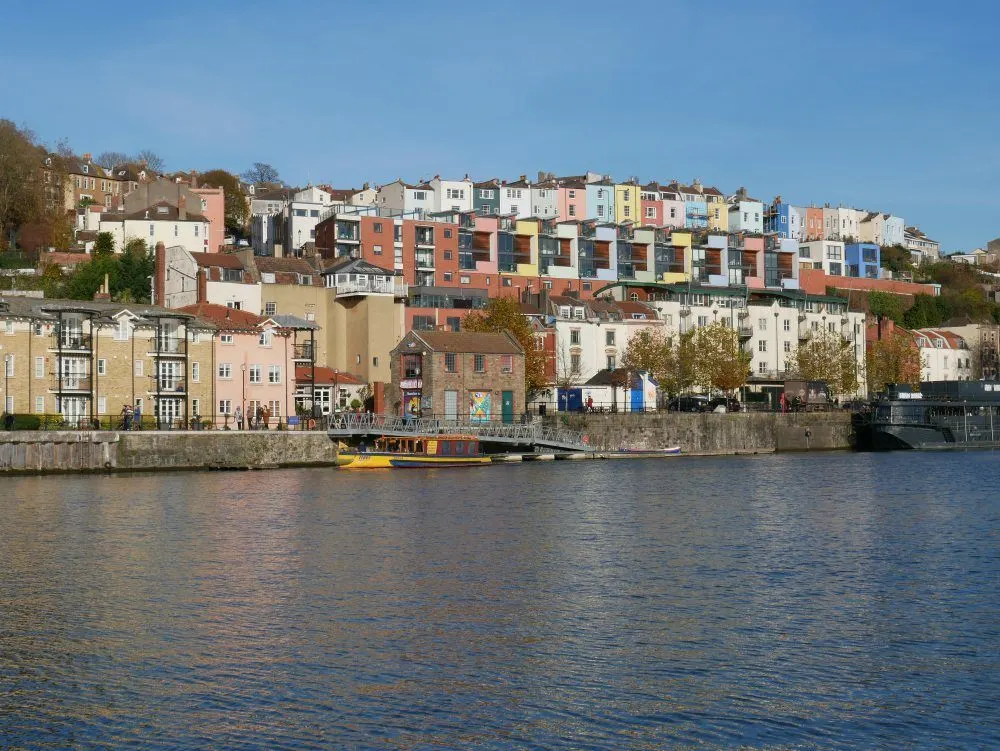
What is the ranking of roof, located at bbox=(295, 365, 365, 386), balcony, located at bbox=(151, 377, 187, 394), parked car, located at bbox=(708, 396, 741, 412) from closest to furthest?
balcony, located at bbox=(151, 377, 187, 394) → roof, located at bbox=(295, 365, 365, 386) → parked car, located at bbox=(708, 396, 741, 412)

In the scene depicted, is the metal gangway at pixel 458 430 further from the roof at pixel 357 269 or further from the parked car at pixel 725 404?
the roof at pixel 357 269

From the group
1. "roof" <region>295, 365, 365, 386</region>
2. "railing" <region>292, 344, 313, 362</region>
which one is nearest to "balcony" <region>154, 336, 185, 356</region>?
"railing" <region>292, 344, 313, 362</region>

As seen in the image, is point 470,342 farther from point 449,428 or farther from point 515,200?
point 515,200

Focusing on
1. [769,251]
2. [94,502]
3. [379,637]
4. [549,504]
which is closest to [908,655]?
[379,637]

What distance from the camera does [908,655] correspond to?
24359 millimetres

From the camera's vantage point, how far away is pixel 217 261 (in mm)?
95688

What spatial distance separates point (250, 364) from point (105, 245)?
Result: 120 feet

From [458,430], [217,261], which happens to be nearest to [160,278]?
[217,261]

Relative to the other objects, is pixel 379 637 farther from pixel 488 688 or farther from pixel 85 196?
pixel 85 196

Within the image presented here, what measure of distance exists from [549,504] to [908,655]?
93.2 ft

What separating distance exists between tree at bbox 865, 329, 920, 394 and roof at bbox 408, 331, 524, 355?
4451cm

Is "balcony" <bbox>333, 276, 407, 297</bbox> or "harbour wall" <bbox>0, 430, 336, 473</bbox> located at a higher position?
"balcony" <bbox>333, 276, 407, 297</bbox>

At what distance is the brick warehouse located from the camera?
83.9 m

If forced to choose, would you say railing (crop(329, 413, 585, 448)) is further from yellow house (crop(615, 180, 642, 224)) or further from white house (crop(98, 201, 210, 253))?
yellow house (crop(615, 180, 642, 224))
